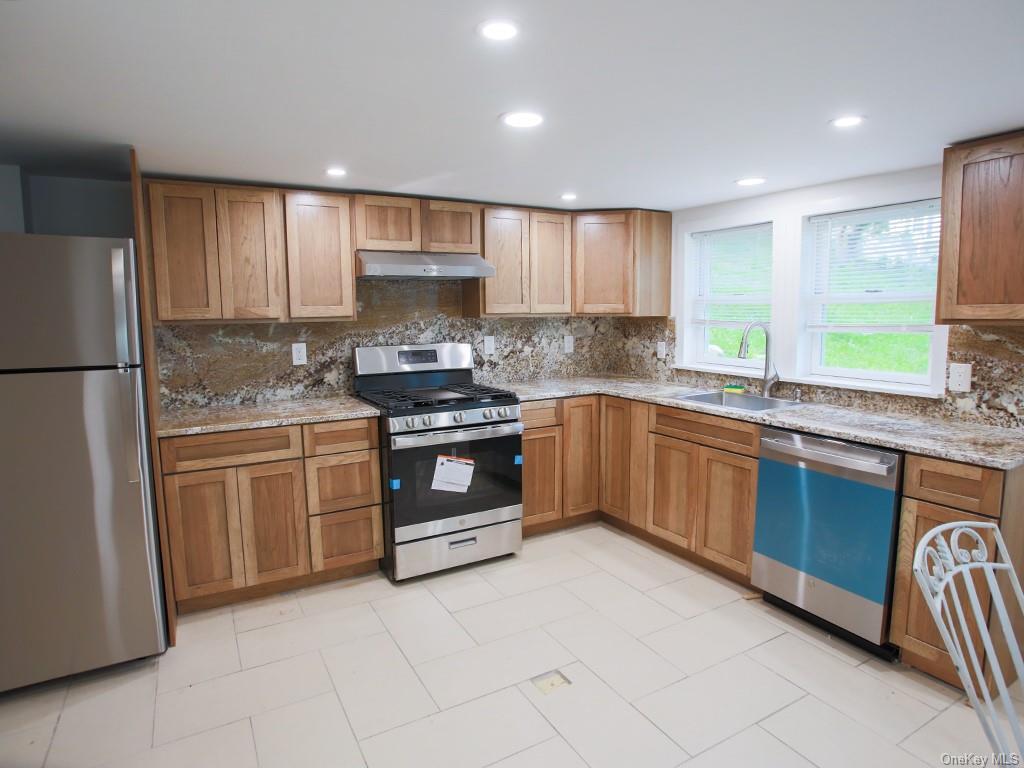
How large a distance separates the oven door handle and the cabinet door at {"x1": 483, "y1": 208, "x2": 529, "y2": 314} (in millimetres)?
807

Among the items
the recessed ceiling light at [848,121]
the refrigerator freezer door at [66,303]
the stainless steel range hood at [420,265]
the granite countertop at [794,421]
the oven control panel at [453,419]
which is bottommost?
the oven control panel at [453,419]

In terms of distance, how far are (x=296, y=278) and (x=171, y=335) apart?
738 mm

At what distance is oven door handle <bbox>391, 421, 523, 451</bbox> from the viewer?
10.0 feet

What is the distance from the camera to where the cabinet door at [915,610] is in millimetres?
2234

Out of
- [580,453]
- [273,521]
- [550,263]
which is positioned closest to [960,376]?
[580,453]

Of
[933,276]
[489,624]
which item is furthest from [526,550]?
[933,276]

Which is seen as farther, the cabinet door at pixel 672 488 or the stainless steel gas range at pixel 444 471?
the cabinet door at pixel 672 488

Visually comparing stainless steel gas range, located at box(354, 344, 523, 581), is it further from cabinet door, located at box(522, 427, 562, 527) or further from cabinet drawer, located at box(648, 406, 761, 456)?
cabinet drawer, located at box(648, 406, 761, 456)

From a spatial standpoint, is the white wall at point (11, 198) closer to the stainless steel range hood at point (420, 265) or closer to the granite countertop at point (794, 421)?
the granite countertop at point (794, 421)

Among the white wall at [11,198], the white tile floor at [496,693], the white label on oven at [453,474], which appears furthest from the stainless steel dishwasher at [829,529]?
the white wall at [11,198]

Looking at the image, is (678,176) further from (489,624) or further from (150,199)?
(150,199)

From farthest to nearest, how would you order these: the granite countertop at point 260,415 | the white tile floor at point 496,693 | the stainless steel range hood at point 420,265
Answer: the stainless steel range hood at point 420,265
the granite countertop at point 260,415
the white tile floor at point 496,693

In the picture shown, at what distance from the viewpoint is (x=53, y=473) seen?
221 cm

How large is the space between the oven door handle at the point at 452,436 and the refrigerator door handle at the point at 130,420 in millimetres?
1110
